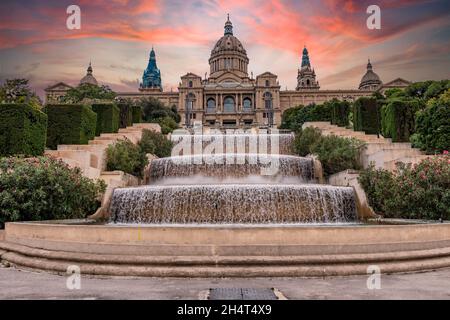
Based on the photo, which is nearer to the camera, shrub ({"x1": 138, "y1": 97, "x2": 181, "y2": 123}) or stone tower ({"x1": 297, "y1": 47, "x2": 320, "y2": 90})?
shrub ({"x1": 138, "y1": 97, "x2": 181, "y2": 123})

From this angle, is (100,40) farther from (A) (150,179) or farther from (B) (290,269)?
(B) (290,269)

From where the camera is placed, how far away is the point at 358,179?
15.6 meters

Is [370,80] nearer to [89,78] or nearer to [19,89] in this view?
[89,78]

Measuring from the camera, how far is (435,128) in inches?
711

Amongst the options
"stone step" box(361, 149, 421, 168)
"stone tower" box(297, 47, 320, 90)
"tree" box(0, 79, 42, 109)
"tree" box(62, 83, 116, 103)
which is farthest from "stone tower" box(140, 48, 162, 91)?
"stone step" box(361, 149, 421, 168)

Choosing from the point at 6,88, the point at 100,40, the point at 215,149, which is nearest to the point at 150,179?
the point at 100,40

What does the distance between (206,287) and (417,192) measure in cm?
909

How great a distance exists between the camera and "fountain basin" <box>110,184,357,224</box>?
40.3 feet

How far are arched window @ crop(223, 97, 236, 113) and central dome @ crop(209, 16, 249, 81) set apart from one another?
14686 mm

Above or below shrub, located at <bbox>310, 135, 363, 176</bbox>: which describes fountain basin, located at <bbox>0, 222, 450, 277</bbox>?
below

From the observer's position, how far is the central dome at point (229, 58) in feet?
363

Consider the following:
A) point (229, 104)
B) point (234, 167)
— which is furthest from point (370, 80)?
point (234, 167)

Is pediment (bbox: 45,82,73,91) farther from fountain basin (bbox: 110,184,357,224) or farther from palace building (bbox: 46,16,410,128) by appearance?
fountain basin (bbox: 110,184,357,224)

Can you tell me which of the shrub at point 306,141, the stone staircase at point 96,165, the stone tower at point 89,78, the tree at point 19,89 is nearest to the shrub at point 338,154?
the shrub at point 306,141
